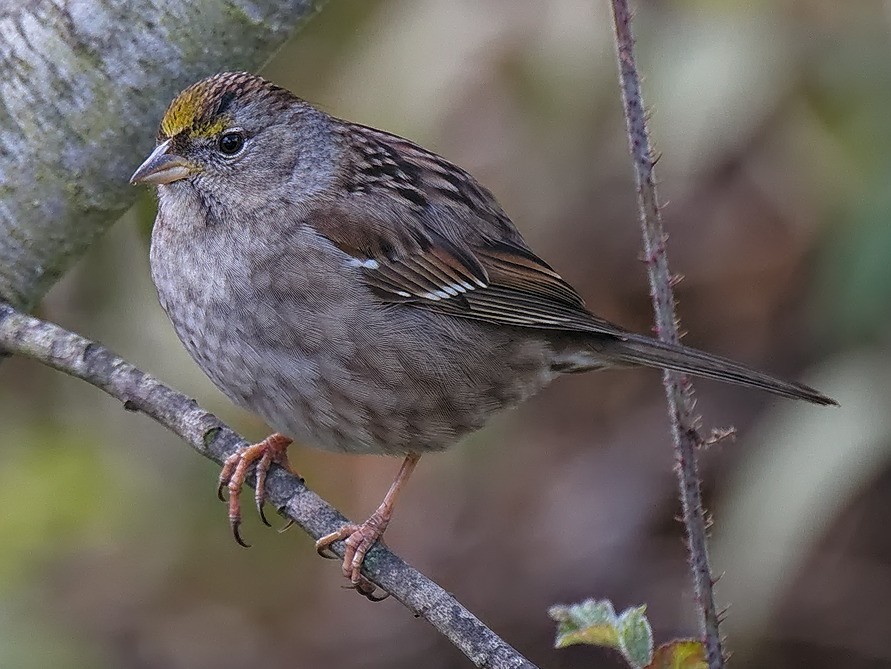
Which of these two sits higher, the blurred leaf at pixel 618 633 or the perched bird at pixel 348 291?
the perched bird at pixel 348 291

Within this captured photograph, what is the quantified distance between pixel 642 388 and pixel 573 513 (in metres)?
0.61

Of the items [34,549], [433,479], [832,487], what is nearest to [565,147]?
[832,487]

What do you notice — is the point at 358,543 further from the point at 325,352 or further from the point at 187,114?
the point at 187,114

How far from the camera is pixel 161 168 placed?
104 inches

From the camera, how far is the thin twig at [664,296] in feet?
5.96

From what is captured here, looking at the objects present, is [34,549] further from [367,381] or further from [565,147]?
[565,147]

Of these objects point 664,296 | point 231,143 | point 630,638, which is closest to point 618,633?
point 630,638

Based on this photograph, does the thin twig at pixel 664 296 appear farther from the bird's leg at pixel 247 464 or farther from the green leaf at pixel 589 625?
the bird's leg at pixel 247 464

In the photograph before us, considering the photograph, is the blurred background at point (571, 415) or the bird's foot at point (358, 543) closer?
the bird's foot at point (358, 543)

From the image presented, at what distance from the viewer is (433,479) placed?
4848 millimetres

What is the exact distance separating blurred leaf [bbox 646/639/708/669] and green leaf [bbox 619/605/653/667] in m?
0.04

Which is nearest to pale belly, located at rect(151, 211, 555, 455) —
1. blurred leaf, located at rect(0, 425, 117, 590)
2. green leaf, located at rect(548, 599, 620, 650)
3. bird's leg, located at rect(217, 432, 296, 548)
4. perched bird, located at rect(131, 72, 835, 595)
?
perched bird, located at rect(131, 72, 835, 595)

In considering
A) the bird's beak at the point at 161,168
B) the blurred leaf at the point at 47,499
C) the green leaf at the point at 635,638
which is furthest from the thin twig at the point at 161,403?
the blurred leaf at the point at 47,499

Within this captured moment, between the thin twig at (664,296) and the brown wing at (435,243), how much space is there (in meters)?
0.99
